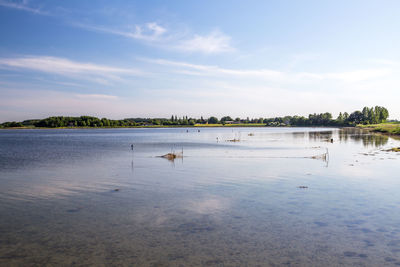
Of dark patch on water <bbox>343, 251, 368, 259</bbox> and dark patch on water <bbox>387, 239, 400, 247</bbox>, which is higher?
dark patch on water <bbox>387, 239, 400, 247</bbox>

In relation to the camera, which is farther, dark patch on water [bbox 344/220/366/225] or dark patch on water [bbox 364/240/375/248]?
dark patch on water [bbox 344/220/366/225]

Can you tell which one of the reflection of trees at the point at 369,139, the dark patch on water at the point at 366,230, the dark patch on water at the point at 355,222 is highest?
the dark patch on water at the point at 366,230

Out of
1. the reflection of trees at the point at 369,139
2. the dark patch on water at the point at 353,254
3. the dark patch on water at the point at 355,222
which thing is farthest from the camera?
the reflection of trees at the point at 369,139

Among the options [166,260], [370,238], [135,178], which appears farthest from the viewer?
[135,178]

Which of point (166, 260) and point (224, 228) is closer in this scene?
point (166, 260)

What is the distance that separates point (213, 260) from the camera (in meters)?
12.1

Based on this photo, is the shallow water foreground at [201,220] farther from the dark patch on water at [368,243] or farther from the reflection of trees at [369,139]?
the reflection of trees at [369,139]

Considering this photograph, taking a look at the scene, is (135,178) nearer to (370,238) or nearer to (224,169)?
(224,169)

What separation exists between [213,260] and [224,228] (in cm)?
366

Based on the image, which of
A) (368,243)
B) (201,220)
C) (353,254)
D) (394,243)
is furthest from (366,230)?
(201,220)

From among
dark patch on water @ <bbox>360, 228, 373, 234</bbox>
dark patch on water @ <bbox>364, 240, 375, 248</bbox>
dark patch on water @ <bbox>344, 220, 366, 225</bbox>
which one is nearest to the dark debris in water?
dark patch on water @ <bbox>364, 240, 375, 248</bbox>

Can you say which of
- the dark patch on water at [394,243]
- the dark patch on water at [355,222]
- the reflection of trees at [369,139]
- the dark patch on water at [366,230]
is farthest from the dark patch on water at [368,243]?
the reflection of trees at [369,139]

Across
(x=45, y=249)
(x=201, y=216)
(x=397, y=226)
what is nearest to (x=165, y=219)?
(x=201, y=216)

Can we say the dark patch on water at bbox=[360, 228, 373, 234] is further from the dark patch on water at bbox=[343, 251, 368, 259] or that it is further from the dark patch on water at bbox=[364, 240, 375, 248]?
the dark patch on water at bbox=[343, 251, 368, 259]
